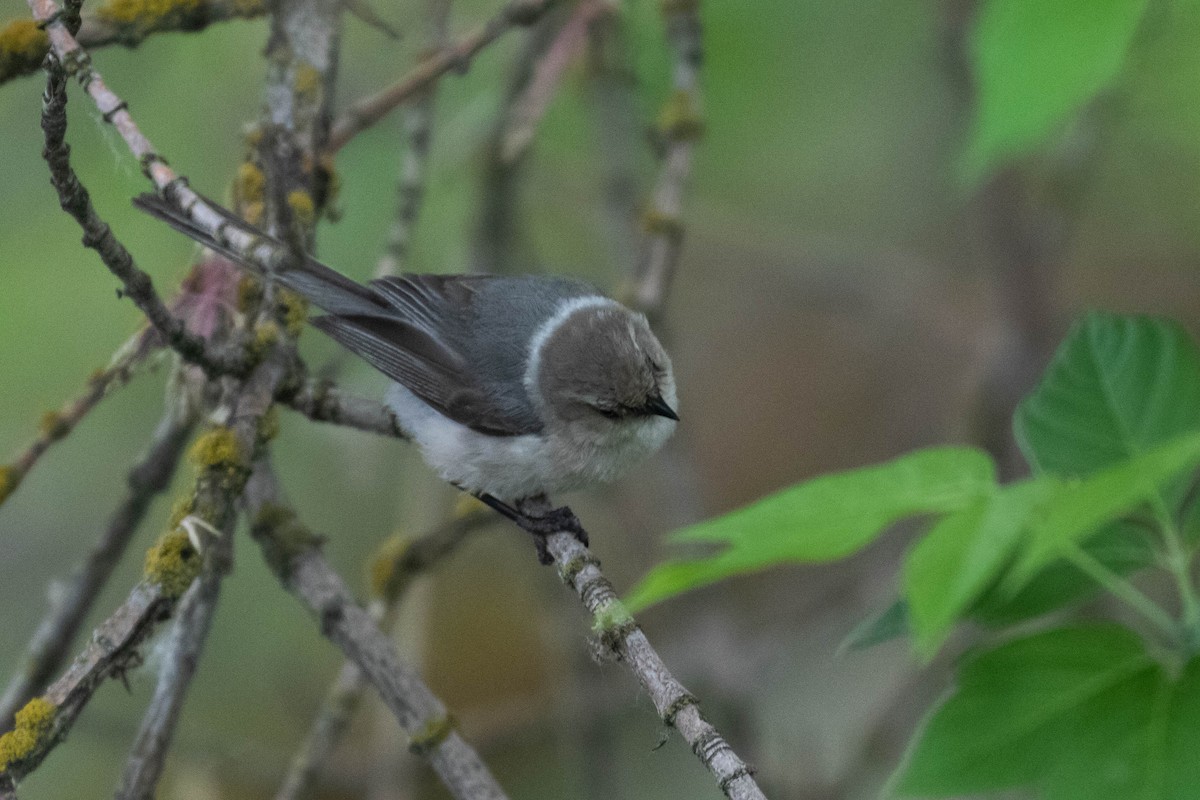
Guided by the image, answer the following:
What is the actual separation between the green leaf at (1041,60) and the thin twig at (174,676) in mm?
2022

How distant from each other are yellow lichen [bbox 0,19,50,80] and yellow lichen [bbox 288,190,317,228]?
597 millimetres

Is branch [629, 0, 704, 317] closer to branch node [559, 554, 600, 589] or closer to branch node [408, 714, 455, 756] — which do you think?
branch node [559, 554, 600, 589]

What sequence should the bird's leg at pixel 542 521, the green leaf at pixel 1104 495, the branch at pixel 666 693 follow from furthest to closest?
the bird's leg at pixel 542 521 → the branch at pixel 666 693 → the green leaf at pixel 1104 495

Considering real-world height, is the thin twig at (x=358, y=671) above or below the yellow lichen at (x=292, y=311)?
below

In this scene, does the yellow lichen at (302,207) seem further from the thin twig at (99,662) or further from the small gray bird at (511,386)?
the thin twig at (99,662)

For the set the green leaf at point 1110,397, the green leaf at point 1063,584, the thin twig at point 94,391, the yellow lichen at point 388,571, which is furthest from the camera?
the yellow lichen at point 388,571

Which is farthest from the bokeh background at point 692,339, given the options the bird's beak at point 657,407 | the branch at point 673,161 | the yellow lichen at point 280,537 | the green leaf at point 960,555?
the green leaf at point 960,555

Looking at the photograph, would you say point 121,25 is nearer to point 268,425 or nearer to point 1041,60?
point 268,425

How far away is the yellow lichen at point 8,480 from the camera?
8.09 feet

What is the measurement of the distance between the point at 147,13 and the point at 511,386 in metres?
1.36

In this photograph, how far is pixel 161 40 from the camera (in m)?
4.45

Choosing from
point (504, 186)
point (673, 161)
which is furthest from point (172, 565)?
point (504, 186)

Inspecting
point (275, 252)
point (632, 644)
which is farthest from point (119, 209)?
point (632, 644)

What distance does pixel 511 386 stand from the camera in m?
3.41
